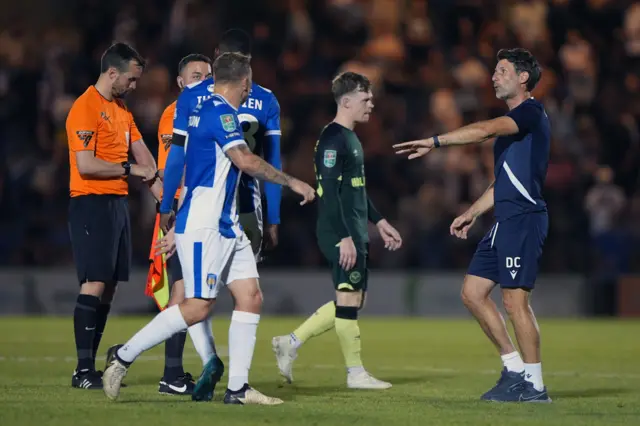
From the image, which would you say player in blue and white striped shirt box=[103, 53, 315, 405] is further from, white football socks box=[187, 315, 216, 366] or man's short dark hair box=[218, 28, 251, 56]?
man's short dark hair box=[218, 28, 251, 56]

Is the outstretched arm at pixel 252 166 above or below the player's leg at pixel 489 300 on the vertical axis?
above

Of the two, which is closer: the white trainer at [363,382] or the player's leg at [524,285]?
the player's leg at [524,285]

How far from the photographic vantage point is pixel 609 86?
19.7 meters

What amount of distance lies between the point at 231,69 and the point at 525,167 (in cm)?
221

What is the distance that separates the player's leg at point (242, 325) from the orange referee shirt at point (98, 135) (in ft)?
6.71

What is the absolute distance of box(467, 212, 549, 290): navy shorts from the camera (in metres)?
8.38

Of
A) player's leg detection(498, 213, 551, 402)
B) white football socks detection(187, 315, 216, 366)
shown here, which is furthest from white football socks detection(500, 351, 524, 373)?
white football socks detection(187, 315, 216, 366)

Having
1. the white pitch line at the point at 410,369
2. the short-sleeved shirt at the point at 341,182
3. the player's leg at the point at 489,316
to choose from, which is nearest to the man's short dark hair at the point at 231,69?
the short-sleeved shirt at the point at 341,182

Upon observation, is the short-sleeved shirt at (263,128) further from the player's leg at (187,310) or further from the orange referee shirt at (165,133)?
the player's leg at (187,310)

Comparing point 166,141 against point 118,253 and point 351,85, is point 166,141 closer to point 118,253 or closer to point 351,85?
point 118,253

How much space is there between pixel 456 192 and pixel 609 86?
324cm

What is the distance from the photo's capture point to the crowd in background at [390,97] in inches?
733

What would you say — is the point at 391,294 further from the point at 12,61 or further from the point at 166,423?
the point at 166,423

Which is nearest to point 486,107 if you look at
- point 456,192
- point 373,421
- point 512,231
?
point 456,192
